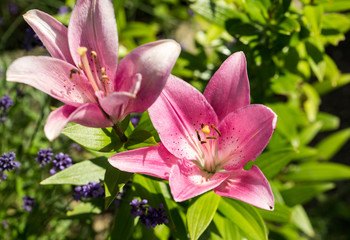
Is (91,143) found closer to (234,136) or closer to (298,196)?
(234,136)

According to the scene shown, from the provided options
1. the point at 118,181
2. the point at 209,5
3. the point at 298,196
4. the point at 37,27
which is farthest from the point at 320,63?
Result: the point at 37,27

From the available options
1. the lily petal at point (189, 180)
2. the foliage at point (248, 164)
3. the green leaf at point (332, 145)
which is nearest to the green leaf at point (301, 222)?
the foliage at point (248, 164)

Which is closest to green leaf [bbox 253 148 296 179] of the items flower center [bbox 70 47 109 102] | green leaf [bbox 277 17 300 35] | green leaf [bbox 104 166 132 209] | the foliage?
the foliage

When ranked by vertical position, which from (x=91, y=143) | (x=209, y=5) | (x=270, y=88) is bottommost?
(x=270, y=88)

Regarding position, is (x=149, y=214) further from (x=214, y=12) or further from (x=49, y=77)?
(x=214, y=12)

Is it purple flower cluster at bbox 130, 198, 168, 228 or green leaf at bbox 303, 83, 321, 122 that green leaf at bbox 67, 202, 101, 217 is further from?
green leaf at bbox 303, 83, 321, 122

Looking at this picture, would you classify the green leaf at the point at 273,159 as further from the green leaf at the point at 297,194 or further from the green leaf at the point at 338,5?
the green leaf at the point at 338,5
